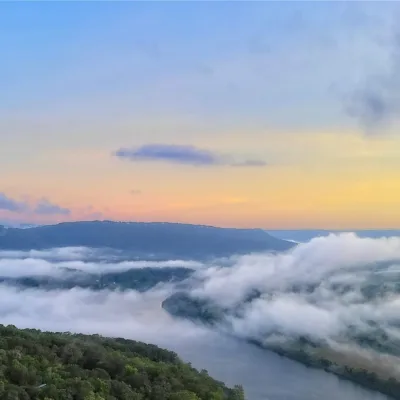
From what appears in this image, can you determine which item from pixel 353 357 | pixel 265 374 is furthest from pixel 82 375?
pixel 353 357

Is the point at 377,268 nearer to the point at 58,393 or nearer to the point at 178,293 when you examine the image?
the point at 178,293

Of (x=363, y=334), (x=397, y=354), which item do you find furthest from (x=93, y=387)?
(x=363, y=334)

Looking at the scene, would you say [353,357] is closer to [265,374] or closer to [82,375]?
[265,374]

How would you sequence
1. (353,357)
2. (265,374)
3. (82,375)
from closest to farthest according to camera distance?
(82,375) → (265,374) → (353,357)

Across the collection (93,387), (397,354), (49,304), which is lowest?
(49,304)

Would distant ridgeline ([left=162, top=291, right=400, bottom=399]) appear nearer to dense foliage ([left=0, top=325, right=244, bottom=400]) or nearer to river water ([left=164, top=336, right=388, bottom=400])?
river water ([left=164, top=336, right=388, bottom=400])

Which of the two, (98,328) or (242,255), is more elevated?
(242,255)

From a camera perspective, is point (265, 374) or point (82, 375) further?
point (265, 374)
